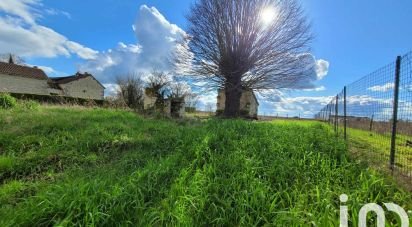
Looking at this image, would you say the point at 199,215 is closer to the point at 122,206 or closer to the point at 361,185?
the point at 122,206

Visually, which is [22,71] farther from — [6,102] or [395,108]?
[395,108]

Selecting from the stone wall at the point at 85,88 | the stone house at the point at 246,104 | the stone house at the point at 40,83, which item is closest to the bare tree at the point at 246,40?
the stone house at the point at 246,104

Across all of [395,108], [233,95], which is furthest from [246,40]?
[395,108]

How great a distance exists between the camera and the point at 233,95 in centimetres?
1661

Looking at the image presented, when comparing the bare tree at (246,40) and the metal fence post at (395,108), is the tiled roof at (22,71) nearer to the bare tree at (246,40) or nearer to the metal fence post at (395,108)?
the bare tree at (246,40)

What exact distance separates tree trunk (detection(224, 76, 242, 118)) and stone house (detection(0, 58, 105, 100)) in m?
18.2

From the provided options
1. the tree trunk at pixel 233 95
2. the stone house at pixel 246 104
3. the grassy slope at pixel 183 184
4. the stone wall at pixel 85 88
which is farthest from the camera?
the stone wall at pixel 85 88

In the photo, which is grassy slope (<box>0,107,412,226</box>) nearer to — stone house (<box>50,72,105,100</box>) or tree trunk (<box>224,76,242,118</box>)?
tree trunk (<box>224,76,242,118</box>)

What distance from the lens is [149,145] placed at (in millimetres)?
5570

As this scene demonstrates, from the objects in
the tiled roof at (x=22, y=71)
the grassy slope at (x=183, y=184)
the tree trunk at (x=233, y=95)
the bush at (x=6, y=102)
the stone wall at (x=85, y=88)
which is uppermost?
the tiled roof at (x=22, y=71)

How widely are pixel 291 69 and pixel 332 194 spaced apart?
14.1m

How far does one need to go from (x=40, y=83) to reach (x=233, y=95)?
1225 inches

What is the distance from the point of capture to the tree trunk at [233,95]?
16.1m

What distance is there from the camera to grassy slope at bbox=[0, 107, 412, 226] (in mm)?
2363
